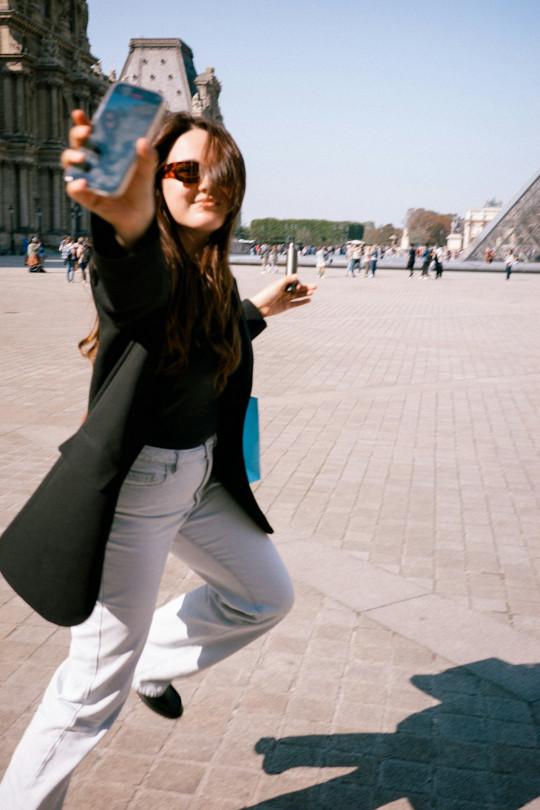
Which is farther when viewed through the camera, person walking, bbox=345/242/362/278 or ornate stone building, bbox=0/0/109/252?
ornate stone building, bbox=0/0/109/252

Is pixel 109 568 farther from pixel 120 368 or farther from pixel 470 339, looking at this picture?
pixel 470 339

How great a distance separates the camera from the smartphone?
124 centimetres

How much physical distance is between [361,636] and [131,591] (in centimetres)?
169

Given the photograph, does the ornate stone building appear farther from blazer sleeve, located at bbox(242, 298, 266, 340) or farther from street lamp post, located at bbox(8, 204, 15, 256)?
blazer sleeve, located at bbox(242, 298, 266, 340)

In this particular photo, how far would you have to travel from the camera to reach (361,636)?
3312 mm

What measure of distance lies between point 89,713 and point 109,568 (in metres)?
0.34

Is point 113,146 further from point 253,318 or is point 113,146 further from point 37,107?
point 37,107

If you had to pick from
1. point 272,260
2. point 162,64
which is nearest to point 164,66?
point 162,64

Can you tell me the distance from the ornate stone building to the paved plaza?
5846 centimetres

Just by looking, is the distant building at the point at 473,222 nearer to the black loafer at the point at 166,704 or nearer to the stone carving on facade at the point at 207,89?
the stone carving on facade at the point at 207,89

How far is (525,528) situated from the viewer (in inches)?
185

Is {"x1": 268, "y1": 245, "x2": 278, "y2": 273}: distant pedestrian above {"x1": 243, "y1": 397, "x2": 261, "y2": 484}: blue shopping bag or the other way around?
the other way around

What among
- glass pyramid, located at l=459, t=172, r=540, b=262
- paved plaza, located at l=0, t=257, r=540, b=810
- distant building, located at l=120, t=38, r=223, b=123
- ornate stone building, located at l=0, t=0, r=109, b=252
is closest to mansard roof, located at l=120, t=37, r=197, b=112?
distant building, located at l=120, t=38, r=223, b=123

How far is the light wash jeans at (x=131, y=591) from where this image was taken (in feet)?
6.02
